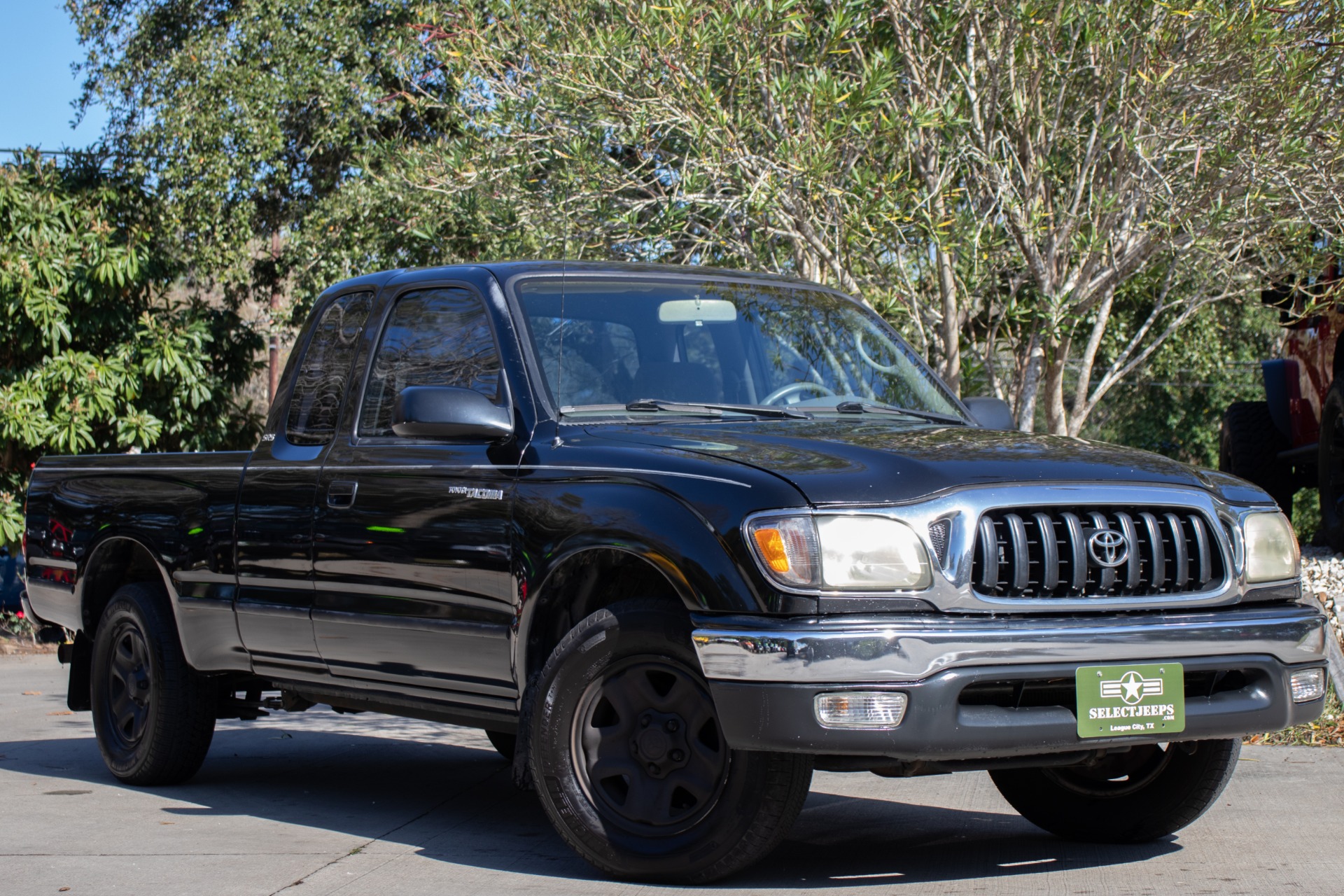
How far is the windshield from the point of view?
532 centimetres

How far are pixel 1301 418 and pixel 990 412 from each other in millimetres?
5748

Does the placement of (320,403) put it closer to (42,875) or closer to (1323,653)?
(42,875)

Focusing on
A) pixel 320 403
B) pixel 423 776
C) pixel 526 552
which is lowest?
pixel 423 776

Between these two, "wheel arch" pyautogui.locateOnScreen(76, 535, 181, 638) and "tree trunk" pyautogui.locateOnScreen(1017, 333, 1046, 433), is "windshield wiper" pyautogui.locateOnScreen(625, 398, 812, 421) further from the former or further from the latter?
"tree trunk" pyautogui.locateOnScreen(1017, 333, 1046, 433)

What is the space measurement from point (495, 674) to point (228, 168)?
11.7 meters

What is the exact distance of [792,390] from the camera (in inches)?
217

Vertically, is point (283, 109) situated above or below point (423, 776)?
above

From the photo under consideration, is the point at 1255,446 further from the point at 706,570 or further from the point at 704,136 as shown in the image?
the point at 706,570

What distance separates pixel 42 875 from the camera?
4996 mm

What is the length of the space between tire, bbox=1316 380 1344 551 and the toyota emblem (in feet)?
18.1

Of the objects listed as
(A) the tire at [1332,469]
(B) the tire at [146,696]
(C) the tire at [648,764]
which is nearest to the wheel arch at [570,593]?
(C) the tire at [648,764]

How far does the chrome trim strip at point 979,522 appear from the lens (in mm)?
4141

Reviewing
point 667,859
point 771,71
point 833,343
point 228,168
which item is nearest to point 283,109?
point 228,168

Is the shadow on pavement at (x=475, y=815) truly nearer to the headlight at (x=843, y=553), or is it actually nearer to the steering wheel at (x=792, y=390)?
the headlight at (x=843, y=553)
